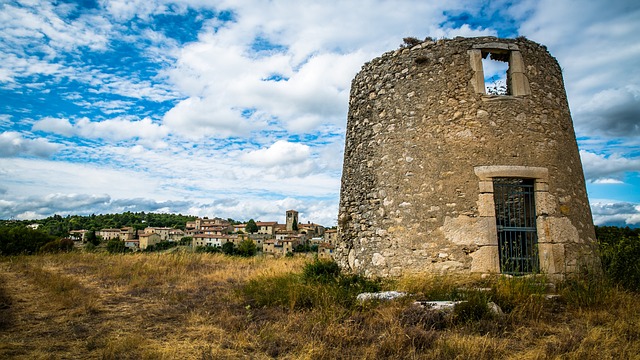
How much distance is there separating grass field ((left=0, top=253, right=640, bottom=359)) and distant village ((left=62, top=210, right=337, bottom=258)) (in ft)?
64.1

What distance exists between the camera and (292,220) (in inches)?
A: 2201

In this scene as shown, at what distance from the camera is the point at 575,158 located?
7.53 meters

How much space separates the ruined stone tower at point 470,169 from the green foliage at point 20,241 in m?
16.2

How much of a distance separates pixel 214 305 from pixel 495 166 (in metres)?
5.81

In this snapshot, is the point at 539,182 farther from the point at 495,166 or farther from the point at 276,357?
the point at 276,357

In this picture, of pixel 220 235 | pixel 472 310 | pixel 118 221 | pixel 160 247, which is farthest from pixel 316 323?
pixel 118 221

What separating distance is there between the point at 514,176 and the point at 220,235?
46.1 metres

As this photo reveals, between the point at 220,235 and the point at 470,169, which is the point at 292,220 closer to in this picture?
the point at 220,235

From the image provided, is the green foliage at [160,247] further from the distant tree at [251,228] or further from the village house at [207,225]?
the distant tree at [251,228]

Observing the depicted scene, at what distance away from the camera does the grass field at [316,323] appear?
416 centimetres

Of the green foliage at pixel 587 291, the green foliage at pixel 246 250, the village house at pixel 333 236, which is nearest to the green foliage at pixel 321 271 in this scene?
the village house at pixel 333 236

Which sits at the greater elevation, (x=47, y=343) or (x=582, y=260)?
(x=582, y=260)

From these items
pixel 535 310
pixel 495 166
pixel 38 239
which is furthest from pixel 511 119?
pixel 38 239

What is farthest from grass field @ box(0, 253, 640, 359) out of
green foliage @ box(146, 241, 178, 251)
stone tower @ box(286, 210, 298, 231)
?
stone tower @ box(286, 210, 298, 231)
